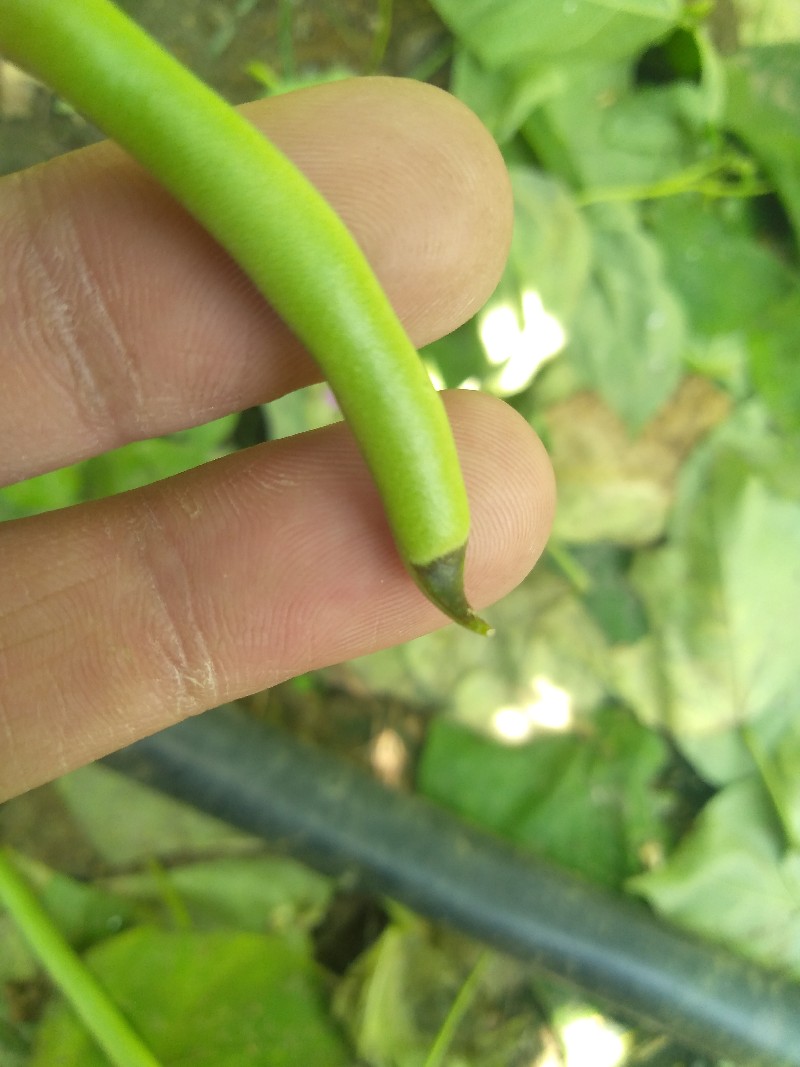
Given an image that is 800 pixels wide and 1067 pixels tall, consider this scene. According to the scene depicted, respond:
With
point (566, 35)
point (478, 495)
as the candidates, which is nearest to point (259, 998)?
point (478, 495)

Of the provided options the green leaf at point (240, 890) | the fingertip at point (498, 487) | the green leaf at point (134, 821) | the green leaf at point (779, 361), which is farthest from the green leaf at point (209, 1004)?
the green leaf at point (779, 361)

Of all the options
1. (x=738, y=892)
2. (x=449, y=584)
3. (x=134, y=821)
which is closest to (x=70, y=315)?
(x=449, y=584)

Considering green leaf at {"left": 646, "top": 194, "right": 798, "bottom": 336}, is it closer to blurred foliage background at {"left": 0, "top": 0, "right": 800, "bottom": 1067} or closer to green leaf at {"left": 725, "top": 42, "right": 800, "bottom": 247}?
blurred foliage background at {"left": 0, "top": 0, "right": 800, "bottom": 1067}

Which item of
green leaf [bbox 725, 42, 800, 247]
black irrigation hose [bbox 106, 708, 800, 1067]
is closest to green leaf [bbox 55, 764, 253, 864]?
black irrigation hose [bbox 106, 708, 800, 1067]

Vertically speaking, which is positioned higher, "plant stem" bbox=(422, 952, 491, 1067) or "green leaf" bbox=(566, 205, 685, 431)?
"green leaf" bbox=(566, 205, 685, 431)

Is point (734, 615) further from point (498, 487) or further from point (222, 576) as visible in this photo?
point (222, 576)

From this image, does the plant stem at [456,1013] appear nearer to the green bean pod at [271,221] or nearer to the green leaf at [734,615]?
the green leaf at [734,615]

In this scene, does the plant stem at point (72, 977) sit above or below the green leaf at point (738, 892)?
above

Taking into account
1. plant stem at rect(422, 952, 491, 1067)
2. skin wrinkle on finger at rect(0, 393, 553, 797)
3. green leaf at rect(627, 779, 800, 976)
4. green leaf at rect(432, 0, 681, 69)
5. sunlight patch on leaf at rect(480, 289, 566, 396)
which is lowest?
plant stem at rect(422, 952, 491, 1067)
